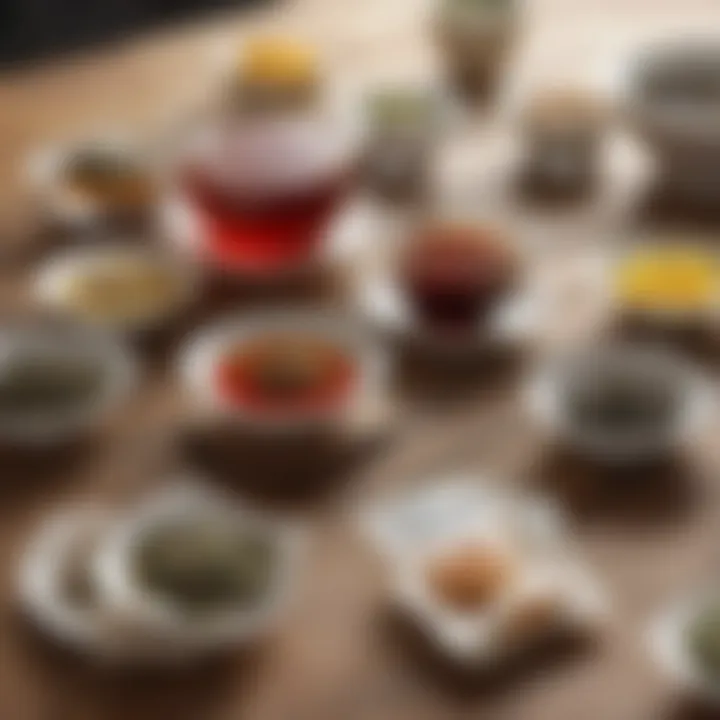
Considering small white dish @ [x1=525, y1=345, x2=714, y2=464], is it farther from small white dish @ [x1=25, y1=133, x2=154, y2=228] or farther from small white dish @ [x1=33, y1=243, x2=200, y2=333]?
small white dish @ [x1=25, y1=133, x2=154, y2=228]

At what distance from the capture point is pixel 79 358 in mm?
1185

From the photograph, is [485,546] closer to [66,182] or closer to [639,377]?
[639,377]

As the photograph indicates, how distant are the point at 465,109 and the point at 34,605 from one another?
738 millimetres

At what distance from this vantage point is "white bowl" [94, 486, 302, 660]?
95cm

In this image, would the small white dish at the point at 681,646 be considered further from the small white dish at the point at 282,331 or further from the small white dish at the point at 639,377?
the small white dish at the point at 282,331

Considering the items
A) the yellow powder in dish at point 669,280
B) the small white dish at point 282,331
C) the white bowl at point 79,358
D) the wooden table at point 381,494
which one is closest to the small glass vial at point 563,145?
the wooden table at point 381,494

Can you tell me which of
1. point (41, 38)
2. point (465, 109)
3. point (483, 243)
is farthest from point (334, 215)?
point (41, 38)

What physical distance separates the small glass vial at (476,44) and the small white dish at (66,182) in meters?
0.29

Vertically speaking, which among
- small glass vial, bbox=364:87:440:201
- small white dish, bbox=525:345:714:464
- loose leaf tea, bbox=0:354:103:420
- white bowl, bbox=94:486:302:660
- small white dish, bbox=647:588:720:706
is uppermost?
small glass vial, bbox=364:87:440:201

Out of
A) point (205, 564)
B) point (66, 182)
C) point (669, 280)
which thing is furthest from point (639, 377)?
point (66, 182)

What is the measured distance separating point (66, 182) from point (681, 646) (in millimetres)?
678

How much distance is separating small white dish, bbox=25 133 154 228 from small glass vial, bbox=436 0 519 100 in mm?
293

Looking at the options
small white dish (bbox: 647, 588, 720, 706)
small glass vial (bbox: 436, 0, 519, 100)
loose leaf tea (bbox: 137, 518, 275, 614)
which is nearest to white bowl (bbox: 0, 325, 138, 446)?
loose leaf tea (bbox: 137, 518, 275, 614)

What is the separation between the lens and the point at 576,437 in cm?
111
